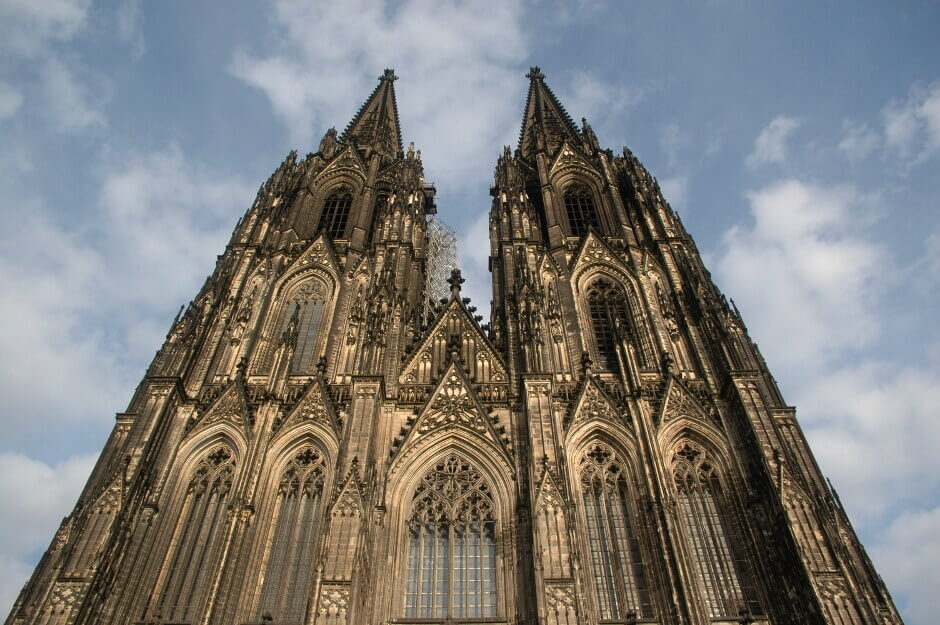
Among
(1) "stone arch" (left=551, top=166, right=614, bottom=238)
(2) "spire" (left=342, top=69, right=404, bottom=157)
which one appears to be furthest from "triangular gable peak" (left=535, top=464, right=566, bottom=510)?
(2) "spire" (left=342, top=69, right=404, bottom=157)

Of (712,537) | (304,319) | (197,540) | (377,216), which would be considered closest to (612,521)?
(712,537)

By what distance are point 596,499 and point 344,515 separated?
6.74m

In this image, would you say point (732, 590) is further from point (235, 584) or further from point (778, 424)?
point (235, 584)

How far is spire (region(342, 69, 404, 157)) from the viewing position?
124 ft

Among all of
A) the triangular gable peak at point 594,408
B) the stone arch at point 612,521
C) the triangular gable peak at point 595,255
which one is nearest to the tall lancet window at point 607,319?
the triangular gable peak at point 595,255

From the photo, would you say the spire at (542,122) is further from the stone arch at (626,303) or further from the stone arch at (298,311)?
the stone arch at (298,311)

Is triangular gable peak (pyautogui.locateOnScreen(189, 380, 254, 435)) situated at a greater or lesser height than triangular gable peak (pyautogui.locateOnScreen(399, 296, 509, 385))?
lesser

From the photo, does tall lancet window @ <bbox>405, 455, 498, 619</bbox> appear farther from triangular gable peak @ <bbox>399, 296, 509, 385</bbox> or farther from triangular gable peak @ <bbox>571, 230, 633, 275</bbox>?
triangular gable peak @ <bbox>571, 230, 633, 275</bbox>

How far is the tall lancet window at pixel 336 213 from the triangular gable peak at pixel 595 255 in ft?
32.1

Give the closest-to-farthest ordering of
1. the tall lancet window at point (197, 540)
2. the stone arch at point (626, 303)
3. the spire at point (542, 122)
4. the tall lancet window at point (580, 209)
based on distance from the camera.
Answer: the tall lancet window at point (197, 540)
the stone arch at point (626, 303)
the tall lancet window at point (580, 209)
the spire at point (542, 122)

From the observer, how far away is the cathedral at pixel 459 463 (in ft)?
53.8

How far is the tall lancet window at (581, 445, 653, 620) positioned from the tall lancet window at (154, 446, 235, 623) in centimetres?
936

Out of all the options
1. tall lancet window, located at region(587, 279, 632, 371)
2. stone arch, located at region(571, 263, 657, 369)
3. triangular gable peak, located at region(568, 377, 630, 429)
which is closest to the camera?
triangular gable peak, located at region(568, 377, 630, 429)

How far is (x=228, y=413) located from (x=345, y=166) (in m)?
16.3
